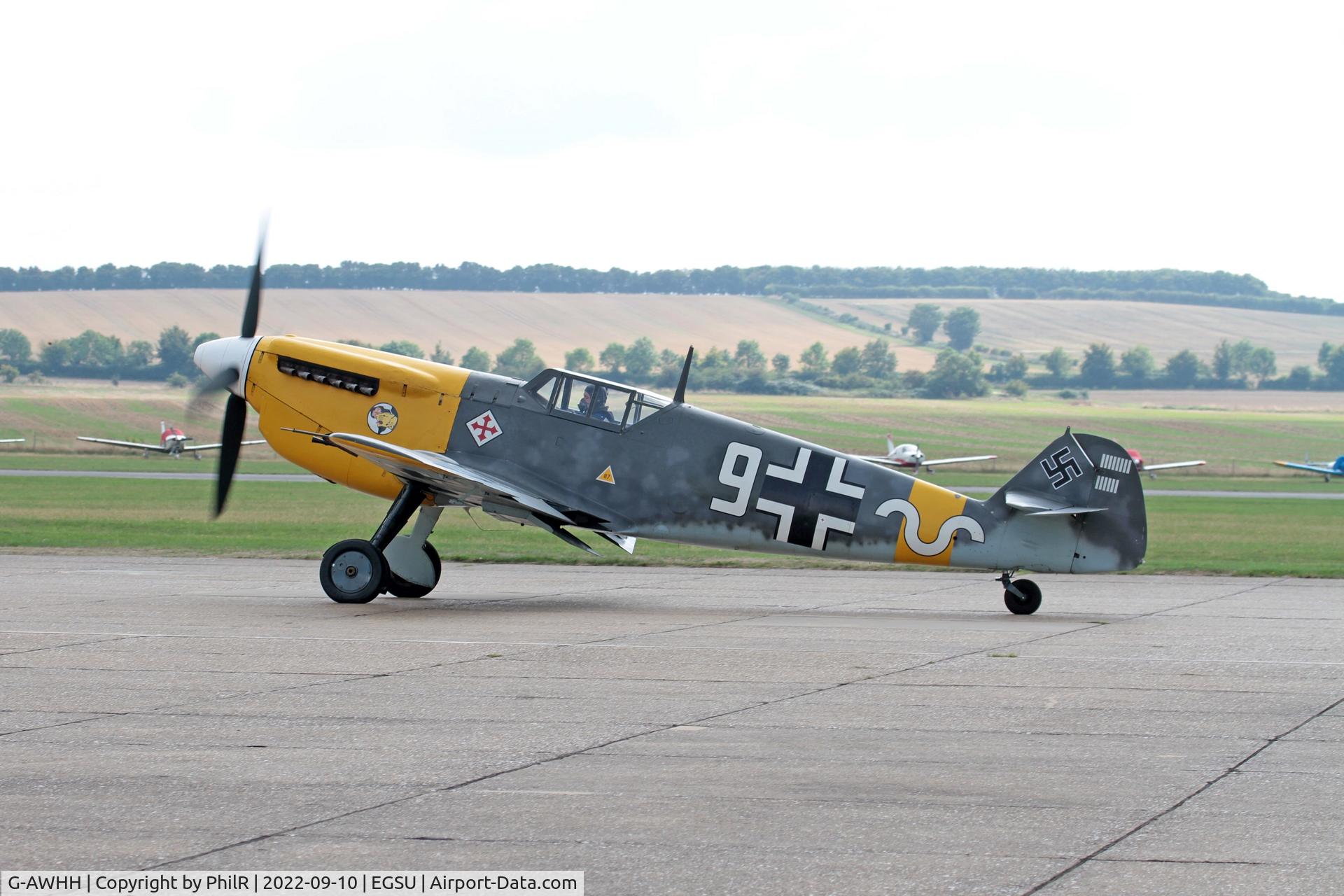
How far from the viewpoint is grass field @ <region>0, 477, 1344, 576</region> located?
23672 mm

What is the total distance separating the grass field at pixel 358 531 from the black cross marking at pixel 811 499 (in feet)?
24.2

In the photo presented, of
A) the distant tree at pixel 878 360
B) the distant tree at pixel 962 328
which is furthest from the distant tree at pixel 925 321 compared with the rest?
the distant tree at pixel 878 360

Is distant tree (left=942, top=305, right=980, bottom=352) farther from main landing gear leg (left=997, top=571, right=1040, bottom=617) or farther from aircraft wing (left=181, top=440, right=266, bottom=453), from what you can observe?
main landing gear leg (left=997, top=571, right=1040, bottom=617)

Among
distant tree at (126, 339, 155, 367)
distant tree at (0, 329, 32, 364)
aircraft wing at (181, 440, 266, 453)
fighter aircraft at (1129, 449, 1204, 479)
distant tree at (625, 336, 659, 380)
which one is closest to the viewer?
fighter aircraft at (1129, 449, 1204, 479)

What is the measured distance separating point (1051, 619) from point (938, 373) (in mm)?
116425

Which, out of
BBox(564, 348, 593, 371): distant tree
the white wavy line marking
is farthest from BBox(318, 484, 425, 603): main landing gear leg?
BBox(564, 348, 593, 371): distant tree

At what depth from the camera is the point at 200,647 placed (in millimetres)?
12406

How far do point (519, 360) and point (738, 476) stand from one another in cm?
8550

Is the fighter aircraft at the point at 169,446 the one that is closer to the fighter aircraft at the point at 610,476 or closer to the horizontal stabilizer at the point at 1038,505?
the fighter aircraft at the point at 610,476

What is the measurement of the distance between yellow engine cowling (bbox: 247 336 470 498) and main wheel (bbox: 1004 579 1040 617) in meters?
6.41

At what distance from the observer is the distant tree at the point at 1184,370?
13588cm

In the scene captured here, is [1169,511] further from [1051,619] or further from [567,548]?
[1051,619]

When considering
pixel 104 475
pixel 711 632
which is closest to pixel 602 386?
pixel 711 632

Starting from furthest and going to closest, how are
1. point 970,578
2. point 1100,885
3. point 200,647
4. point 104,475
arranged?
point 104,475
point 970,578
point 200,647
point 1100,885
